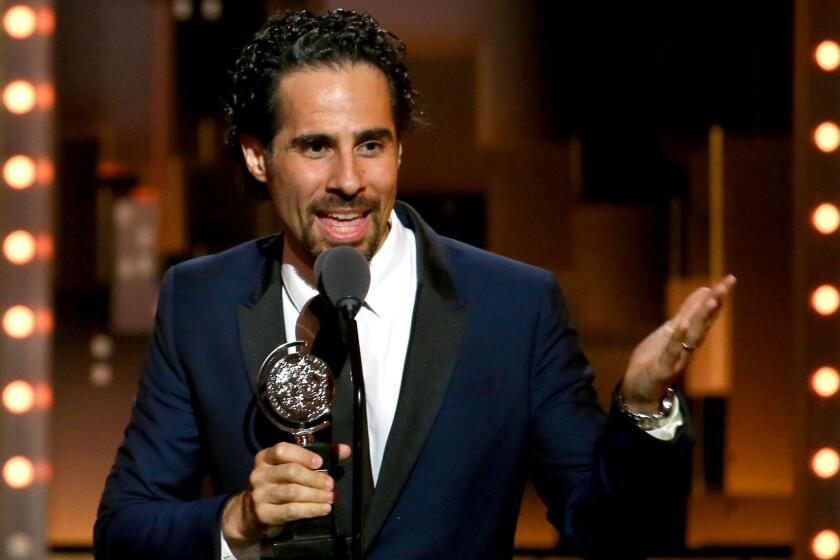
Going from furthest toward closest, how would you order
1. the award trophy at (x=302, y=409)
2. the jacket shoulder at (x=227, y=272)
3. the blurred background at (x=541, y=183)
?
the blurred background at (x=541, y=183) → the jacket shoulder at (x=227, y=272) → the award trophy at (x=302, y=409)

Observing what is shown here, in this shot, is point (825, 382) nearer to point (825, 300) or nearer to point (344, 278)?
point (825, 300)

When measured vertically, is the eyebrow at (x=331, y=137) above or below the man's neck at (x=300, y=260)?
above

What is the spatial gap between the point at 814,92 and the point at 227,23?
1.43 m

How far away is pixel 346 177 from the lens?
1962 millimetres

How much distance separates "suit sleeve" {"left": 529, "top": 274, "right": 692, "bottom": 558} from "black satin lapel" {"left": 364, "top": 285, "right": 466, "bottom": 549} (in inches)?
5.5

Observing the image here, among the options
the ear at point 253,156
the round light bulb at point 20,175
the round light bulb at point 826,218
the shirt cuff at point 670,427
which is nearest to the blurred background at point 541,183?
the round light bulb at point 826,218

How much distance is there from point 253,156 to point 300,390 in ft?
2.25

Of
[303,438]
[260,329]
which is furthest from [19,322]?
[303,438]

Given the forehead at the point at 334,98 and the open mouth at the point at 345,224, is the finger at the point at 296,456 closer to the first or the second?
the open mouth at the point at 345,224

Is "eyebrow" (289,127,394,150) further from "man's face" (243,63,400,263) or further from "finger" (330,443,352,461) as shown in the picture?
"finger" (330,443,352,461)

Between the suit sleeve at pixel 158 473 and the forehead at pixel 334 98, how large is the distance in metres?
0.38

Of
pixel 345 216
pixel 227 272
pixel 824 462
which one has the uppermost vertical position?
pixel 345 216

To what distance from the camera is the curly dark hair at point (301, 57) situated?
81.8 inches

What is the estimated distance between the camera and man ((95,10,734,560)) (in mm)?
1964
